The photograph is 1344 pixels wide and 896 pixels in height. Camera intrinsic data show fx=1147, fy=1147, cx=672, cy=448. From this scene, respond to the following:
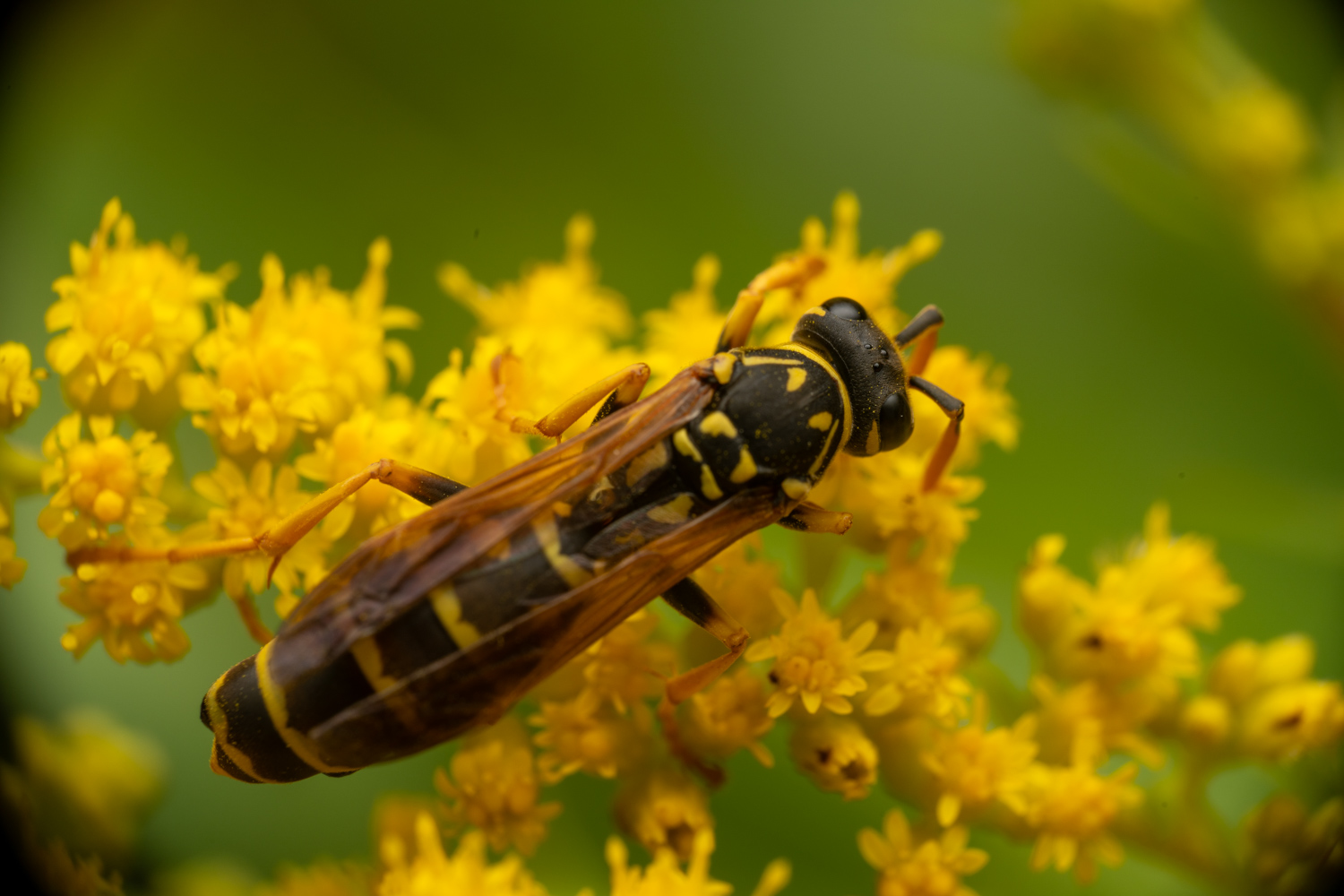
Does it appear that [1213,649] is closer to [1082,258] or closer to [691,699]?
[1082,258]

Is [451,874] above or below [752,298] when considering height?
below

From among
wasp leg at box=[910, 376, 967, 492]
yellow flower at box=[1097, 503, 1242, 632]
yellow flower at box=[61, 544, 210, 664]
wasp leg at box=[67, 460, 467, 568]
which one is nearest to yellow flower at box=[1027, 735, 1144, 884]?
yellow flower at box=[1097, 503, 1242, 632]

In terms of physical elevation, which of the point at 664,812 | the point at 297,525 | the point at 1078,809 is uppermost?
the point at 1078,809

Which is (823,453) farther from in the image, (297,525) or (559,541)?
(297,525)

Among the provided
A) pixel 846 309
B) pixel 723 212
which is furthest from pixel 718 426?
pixel 723 212

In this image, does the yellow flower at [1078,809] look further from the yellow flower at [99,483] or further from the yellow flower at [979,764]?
the yellow flower at [99,483]

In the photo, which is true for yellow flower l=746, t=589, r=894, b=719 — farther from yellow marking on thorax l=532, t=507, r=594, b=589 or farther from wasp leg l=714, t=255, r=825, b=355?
wasp leg l=714, t=255, r=825, b=355
